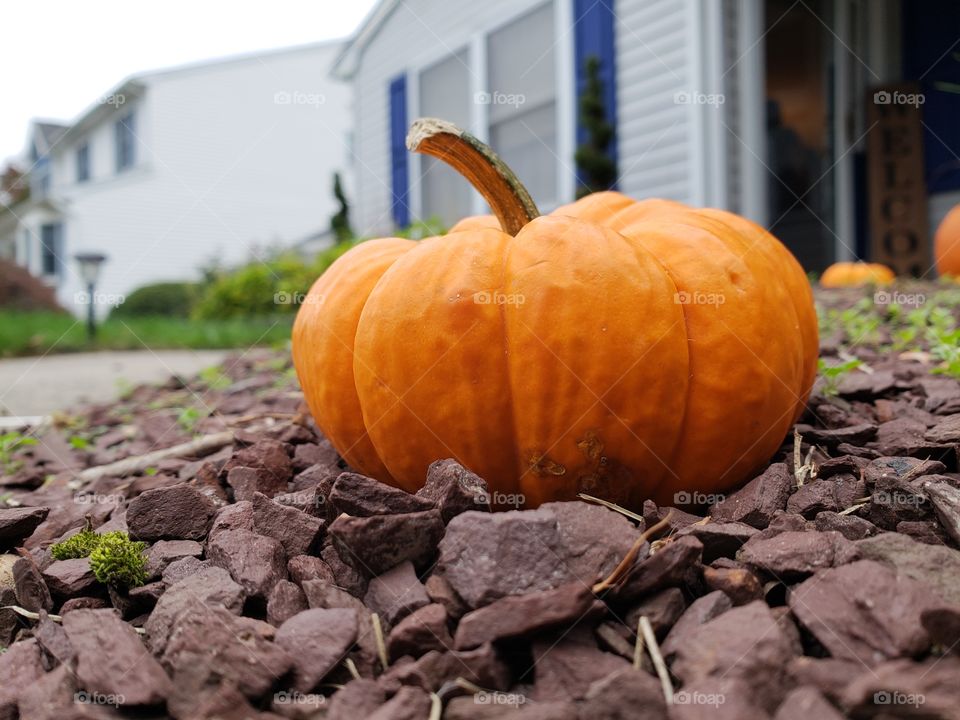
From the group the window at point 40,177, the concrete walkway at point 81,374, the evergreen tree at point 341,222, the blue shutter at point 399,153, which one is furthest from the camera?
the window at point 40,177

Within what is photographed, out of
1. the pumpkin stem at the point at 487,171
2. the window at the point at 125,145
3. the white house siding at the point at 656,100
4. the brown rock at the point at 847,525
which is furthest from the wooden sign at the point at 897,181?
the window at the point at 125,145

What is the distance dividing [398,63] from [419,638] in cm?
959

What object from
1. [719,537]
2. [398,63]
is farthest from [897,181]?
[719,537]

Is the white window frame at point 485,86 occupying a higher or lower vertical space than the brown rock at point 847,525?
→ higher

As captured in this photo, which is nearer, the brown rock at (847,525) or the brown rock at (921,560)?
the brown rock at (921,560)

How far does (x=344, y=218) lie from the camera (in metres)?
10.6

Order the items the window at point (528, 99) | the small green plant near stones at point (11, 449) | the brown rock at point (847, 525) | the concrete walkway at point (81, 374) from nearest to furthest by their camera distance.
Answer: the brown rock at point (847, 525) → the small green plant near stones at point (11, 449) → the concrete walkway at point (81, 374) → the window at point (528, 99)

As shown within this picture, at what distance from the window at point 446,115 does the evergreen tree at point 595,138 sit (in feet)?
7.06

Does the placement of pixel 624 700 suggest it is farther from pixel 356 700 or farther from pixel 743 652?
pixel 356 700

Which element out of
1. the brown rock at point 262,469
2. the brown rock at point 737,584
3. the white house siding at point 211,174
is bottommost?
the brown rock at point 737,584

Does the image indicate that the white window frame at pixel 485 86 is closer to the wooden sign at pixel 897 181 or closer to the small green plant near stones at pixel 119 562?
the wooden sign at pixel 897 181

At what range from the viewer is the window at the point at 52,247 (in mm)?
25328

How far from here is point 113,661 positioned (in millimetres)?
1189

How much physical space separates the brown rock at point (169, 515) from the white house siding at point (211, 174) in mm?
20289
